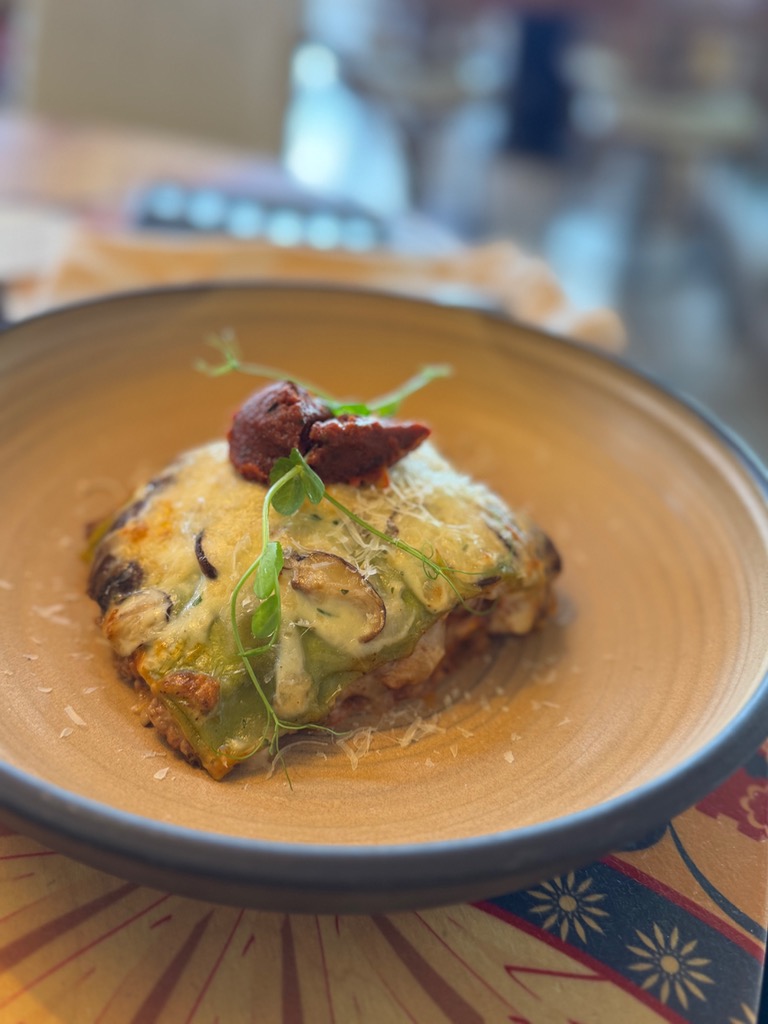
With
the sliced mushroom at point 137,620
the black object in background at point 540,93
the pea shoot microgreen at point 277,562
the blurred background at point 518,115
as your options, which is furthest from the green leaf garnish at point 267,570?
the black object in background at point 540,93

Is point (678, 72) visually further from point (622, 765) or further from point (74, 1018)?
point (74, 1018)

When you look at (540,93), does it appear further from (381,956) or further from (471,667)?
(381,956)

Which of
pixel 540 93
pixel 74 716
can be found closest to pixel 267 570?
pixel 74 716

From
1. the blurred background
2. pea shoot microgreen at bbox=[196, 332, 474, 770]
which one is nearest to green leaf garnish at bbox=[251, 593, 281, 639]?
pea shoot microgreen at bbox=[196, 332, 474, 770]

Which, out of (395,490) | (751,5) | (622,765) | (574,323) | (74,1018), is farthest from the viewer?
(751,5)

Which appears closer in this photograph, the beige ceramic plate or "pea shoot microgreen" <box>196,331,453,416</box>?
the beige ceramic plate

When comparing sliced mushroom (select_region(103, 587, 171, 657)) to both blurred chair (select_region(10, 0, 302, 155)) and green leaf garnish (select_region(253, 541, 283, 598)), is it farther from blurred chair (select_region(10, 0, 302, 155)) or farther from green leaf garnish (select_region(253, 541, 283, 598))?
blurred chair (select_region(10, 0, 302, 155))

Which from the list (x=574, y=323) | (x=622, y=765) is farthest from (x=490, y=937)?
(x=574, y=323)
